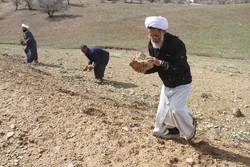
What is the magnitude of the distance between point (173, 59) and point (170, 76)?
0.24 metres

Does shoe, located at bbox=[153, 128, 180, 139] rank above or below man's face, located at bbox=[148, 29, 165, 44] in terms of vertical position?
below

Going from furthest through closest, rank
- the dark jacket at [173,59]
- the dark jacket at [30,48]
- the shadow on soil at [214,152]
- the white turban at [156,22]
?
the dark jacket at [30,48] < the shadow on soil at [214,152] < the dark jacket at [173,59] < the white turban at [156,22]

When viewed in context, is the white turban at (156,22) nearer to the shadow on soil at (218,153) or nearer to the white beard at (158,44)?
the white beard at (158,44)

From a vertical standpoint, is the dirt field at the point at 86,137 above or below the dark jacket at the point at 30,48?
above

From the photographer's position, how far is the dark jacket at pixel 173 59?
4098 millimetres

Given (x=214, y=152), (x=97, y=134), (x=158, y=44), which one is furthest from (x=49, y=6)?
(x=214, y=152)

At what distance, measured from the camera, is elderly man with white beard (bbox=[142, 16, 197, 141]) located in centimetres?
407

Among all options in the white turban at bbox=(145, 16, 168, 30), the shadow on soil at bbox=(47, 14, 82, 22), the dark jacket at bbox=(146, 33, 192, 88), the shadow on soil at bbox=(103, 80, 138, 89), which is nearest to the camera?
the white turban at bbox=(145, 16, 168, 30)

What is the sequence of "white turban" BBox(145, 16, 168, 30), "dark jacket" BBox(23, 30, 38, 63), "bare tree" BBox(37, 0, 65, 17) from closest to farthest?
"white turban" BBox(145, 16, 168, 30) → "dark jacket" BBox(23, 30, 38, 63) → "bare tree" BBox(37, 0, 65, 17)

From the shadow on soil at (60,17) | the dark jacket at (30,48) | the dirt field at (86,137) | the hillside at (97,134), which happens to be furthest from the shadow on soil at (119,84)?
the shadow on soil at (60,17)

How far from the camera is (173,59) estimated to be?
162 inches

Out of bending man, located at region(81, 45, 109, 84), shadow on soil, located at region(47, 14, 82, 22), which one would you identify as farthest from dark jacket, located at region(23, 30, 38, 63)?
shadow on soil, located at region(47, 14, 82, 22)

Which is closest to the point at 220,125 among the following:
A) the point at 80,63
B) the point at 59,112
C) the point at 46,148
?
the point at 59,112

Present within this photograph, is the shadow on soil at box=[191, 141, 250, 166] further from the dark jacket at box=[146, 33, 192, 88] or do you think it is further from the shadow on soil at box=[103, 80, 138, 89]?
the shadow on soil at box=[103, 80, 138, 89]
